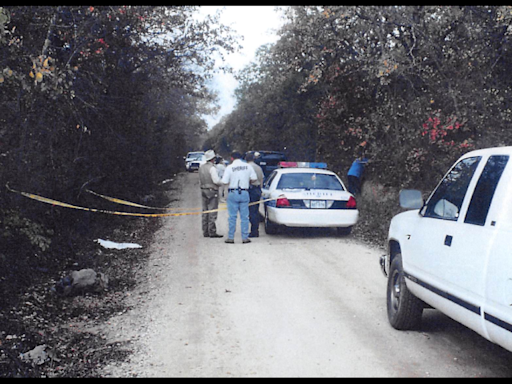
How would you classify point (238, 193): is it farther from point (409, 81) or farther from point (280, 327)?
point (409, 81)

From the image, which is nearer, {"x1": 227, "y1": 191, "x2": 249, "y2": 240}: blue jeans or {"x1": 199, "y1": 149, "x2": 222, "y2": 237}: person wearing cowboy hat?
{"x1": 227, "y1": 191, "x2": 249, "y2": 240}: blue jeans

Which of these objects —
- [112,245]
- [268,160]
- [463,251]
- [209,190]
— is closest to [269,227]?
[209,190]

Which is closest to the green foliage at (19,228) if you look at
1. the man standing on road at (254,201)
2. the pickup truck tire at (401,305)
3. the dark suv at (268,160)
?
the pickup truck tire at (401,305)

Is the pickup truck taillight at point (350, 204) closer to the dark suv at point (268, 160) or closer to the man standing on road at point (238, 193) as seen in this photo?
the man standing on road at point (238, 193)

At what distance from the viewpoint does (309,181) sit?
13.4 metres

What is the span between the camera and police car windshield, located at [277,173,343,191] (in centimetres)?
1325

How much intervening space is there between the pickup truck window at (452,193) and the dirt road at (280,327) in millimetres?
1420

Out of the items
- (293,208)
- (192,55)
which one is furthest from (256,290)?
(192,55)

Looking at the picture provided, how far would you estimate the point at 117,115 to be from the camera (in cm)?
1510

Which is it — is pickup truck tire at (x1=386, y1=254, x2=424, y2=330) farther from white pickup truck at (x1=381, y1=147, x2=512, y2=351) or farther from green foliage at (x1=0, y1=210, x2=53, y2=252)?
green foliage at (x1=0, y1=210, x2=53, y2=252)

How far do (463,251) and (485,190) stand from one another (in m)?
0.54

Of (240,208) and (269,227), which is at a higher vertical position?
(240,208)

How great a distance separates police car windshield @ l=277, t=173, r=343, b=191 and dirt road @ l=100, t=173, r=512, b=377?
2.58 metres

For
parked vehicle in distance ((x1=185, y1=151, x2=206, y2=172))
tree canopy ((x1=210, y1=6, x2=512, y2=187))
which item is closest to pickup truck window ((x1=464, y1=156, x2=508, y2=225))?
tree canopy ((x1=210, y1=6, x2=512, y2=187))
